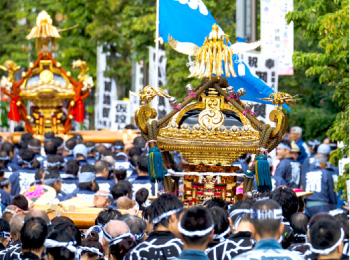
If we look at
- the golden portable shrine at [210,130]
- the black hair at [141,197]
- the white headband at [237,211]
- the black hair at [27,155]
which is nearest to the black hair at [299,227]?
the white headband at [237,211]

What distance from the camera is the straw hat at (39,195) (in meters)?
11.1

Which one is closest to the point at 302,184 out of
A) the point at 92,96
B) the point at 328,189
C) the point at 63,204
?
the point at 328,189

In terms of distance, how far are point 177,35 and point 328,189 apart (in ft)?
11.7

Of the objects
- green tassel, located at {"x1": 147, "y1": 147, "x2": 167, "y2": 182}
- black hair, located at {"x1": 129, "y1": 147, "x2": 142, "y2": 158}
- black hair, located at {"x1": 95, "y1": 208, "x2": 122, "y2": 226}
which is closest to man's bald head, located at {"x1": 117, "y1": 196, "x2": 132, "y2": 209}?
green tassel, located at {"x1": 147, "y1": 147, "x2": 167, "y2": 182}

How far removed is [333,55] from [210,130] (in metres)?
3.44

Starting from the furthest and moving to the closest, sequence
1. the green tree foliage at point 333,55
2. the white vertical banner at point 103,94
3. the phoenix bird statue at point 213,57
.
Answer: the white vertical banner at point 103,94 < the green tree foliage at point 333,55 < the phoenix bird statue at point 213,57

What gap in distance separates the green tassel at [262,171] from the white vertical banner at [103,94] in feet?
48.6

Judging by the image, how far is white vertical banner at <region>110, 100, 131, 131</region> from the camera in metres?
22.9

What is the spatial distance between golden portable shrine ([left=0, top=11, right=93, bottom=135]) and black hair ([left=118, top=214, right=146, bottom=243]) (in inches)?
465

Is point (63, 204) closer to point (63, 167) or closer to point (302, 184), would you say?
point (63, 167)

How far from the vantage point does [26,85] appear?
19297 mm

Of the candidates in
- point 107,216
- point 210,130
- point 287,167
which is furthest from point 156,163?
point 287,167

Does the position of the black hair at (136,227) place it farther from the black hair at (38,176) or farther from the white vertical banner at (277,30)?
the white vertical banner at (277,30)

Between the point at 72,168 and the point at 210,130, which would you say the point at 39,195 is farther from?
the point at 210,130
